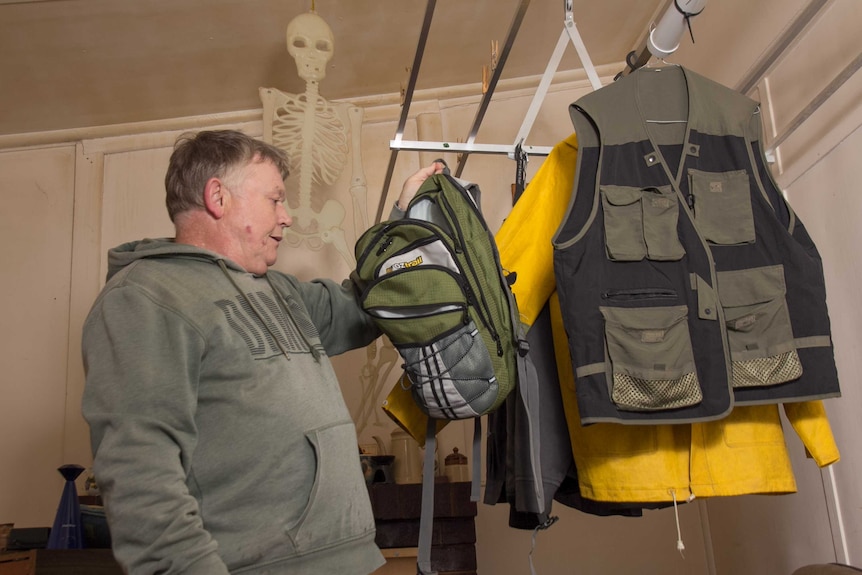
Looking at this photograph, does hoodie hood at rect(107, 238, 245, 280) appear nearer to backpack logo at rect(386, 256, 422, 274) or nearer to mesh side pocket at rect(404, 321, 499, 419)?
backpack logo at rect(386, 256, 422, 274)

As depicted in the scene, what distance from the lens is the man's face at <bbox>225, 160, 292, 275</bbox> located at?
1.82 meters

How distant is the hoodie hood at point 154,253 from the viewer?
166 cm

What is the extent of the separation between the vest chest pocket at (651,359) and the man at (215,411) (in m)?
0.59

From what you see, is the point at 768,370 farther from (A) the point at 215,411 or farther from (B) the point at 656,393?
(A) the point at 215,411

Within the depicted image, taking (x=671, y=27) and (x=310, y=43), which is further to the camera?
(x=310, y=43)

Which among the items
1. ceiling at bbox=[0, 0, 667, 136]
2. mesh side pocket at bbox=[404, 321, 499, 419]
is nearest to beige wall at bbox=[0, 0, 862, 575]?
ceiling at bbox=[0, 0, 667, 136]

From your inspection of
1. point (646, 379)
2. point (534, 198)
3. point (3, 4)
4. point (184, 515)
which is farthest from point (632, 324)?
point (3, 4)

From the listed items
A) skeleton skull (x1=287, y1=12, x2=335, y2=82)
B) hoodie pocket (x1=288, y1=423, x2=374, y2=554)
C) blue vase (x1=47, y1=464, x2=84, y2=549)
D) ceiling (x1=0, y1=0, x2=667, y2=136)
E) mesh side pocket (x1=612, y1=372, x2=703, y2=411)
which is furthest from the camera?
ceiling (x1=0, y1=0, x2=667, y2=136)

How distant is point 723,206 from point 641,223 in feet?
0.64

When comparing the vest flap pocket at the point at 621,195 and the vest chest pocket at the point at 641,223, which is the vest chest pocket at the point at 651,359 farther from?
the vest flap pocket at the point at 621,195

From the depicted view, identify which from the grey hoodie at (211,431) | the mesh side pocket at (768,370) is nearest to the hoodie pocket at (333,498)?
the grey hoodie at (211,431)

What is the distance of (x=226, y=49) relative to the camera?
11.4 feet

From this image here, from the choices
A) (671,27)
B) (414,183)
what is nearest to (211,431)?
(414,183)

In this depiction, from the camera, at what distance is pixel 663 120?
187cm
